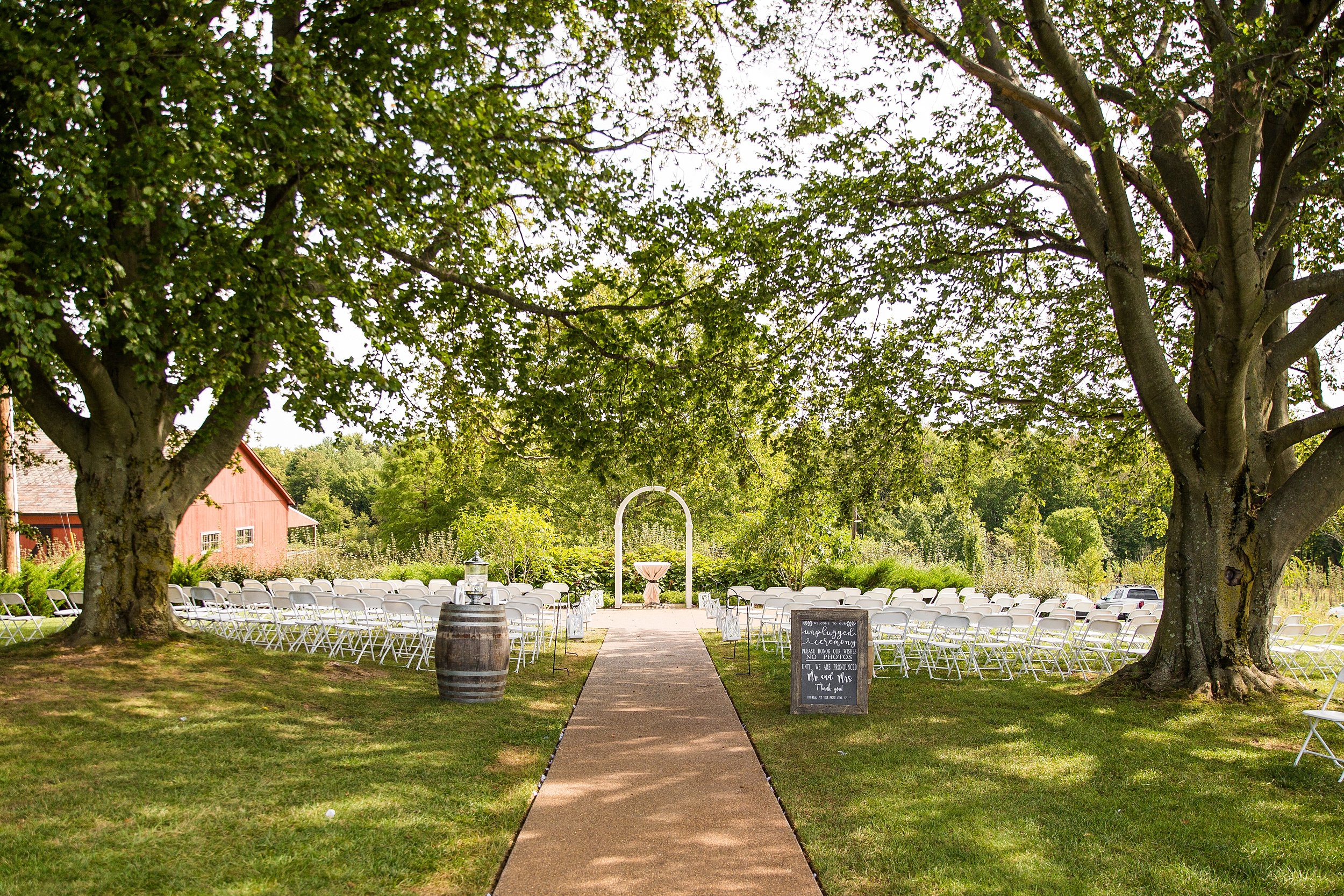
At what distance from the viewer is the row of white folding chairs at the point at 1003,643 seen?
11.3 metres

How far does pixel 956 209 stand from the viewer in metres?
11.8

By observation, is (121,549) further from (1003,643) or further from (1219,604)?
(1219,604)

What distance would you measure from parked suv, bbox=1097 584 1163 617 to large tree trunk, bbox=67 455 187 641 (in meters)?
16.5

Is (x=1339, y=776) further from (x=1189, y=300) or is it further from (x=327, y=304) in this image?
(x=327, y=304)

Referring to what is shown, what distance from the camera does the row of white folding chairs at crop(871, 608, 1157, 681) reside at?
37.2 ft

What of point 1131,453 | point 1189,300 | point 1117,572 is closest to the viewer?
point 1189,300

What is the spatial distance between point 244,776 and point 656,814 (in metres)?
2.79

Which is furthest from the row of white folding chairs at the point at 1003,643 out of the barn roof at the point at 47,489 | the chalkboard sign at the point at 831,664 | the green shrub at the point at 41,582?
the barn roof at the point at 47,489

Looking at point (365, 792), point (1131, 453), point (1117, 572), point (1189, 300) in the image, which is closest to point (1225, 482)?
point (1189, 300)

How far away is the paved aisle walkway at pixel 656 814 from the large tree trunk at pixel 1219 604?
16.2 feet

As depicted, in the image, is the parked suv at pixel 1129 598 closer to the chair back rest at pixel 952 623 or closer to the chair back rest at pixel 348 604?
the chair back rest at pixel 952 623

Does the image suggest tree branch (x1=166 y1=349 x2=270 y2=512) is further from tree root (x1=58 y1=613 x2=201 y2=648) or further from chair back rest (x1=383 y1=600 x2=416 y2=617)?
chair back rest (x1=383 y1=600 x2=416 y2=617)


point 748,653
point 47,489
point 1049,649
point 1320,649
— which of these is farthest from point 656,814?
point 47,489

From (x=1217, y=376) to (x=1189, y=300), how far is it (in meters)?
2.42
